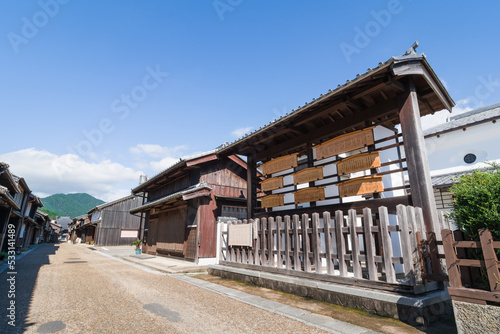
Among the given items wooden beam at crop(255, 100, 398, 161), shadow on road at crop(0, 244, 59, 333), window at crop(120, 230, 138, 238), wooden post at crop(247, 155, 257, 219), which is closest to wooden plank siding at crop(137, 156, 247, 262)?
wooden post at crop(247, 155, 257, 219)

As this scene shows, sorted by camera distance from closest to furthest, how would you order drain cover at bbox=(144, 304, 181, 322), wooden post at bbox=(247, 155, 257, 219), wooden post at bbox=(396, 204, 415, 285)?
1. wooden post at bbox=(396, 204, 415, 285)
2. drain cover at bbox=(144, 304, 181, 322)
3. wooden post at bbox=(247, 155, 257, 219)

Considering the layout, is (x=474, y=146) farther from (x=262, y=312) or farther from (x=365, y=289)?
(x=262, y=312)

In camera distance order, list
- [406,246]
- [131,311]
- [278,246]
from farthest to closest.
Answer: [278,246] → [131,311] → [406,246]

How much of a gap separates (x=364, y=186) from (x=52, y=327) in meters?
7.39

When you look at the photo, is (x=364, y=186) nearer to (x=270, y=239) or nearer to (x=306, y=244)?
(x=306, y=244)

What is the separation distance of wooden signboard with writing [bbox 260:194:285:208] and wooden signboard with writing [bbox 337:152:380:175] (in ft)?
9.12

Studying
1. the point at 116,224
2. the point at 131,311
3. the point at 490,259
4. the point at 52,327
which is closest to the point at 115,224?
the point at 116,224

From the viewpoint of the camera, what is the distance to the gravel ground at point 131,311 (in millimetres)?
4199

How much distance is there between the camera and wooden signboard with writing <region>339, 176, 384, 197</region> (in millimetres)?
6646

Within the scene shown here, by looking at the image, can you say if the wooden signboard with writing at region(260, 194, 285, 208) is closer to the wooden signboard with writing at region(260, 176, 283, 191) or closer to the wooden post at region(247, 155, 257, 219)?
the wooden signboard with writing at region(260, 176, 283, 191)

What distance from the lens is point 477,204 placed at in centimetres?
381

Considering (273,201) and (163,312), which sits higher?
(273,201)

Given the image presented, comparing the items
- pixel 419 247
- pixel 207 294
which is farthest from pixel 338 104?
pixel 207 294

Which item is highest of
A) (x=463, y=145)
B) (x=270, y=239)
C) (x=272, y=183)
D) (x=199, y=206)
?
(x=463, y=145)
